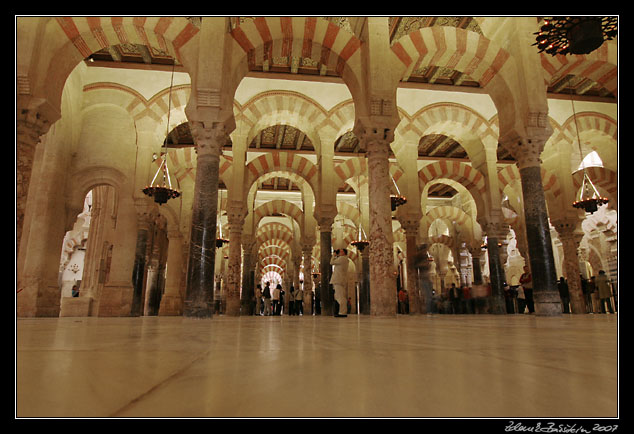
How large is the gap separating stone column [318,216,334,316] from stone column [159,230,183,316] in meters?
4.66

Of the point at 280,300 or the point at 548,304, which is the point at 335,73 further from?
the point at 280,300

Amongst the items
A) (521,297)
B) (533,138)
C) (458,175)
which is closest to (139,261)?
(533,138)

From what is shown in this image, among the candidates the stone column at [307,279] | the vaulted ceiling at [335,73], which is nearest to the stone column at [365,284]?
the stone column at [307,279]

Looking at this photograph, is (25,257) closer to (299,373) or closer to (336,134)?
(336,134)

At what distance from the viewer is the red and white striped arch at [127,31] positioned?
5.64m

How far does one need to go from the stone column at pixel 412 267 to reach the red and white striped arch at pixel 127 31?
6161 mm

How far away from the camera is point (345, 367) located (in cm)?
96

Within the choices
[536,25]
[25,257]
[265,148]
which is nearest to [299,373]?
[536,25]

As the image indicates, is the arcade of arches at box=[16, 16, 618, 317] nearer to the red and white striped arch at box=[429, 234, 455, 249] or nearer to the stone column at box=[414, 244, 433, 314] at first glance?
the stone column at box=[414, 244, 433, 314]

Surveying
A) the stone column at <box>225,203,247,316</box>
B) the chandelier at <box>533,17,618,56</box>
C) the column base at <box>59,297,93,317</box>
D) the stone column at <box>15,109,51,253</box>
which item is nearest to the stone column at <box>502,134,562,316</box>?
the chandelier at <box>533,17,618,56</box>

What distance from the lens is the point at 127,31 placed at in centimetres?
596

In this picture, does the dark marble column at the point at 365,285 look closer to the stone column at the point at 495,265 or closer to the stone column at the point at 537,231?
the stone column at the point at 495,265

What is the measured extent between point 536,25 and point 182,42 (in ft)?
19.1

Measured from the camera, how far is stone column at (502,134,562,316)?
222 inches
